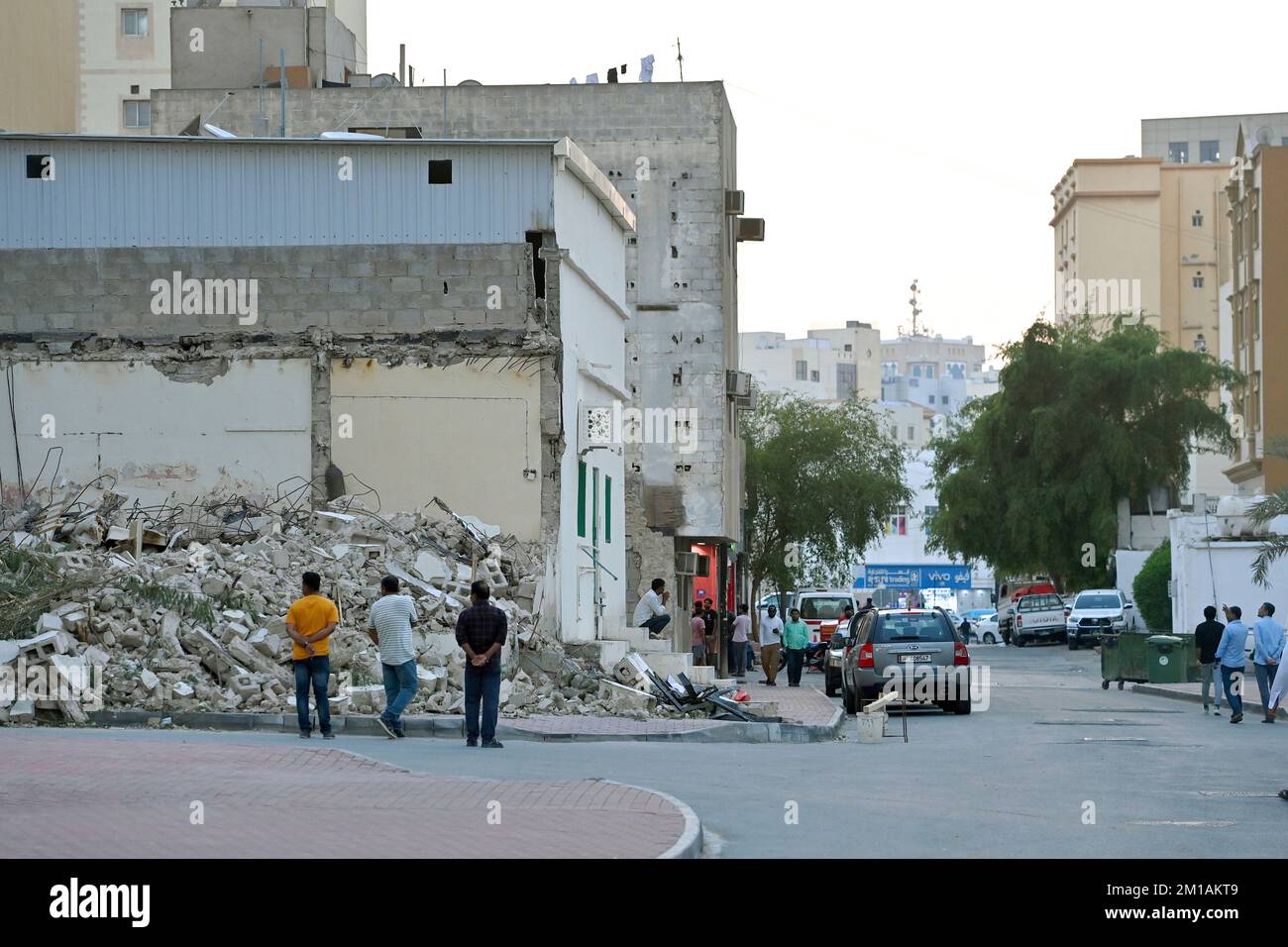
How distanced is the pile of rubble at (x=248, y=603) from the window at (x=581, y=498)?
2.46 meters

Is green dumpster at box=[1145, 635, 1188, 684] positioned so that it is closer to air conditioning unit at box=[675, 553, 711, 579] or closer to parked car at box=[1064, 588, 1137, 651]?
air conditioning unit at box=[675, 553, 711, 579]

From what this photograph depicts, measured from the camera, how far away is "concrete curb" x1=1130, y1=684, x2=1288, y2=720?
27.0 meters

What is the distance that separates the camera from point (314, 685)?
1856 centimetres

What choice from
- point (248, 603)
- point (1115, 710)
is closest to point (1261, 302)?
point (1115, 710)

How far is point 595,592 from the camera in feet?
102

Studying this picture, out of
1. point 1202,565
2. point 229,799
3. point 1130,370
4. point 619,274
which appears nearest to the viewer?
point 229,799

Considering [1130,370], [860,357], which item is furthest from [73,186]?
[860,357]

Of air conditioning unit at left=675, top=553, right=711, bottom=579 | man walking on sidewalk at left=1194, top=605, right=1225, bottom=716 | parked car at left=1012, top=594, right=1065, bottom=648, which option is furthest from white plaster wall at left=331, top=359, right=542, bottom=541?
parked car at left=1012, top=594, right=1065, bottom=648

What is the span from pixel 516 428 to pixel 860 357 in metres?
156

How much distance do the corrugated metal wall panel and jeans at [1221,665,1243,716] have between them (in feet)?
38.0

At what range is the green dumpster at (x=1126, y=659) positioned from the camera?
36281mm

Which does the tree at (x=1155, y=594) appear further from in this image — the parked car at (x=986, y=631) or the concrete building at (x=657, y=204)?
the parked car at (x=986, y=631)

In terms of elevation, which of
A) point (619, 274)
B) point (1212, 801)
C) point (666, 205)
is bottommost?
point (1212, 801)
